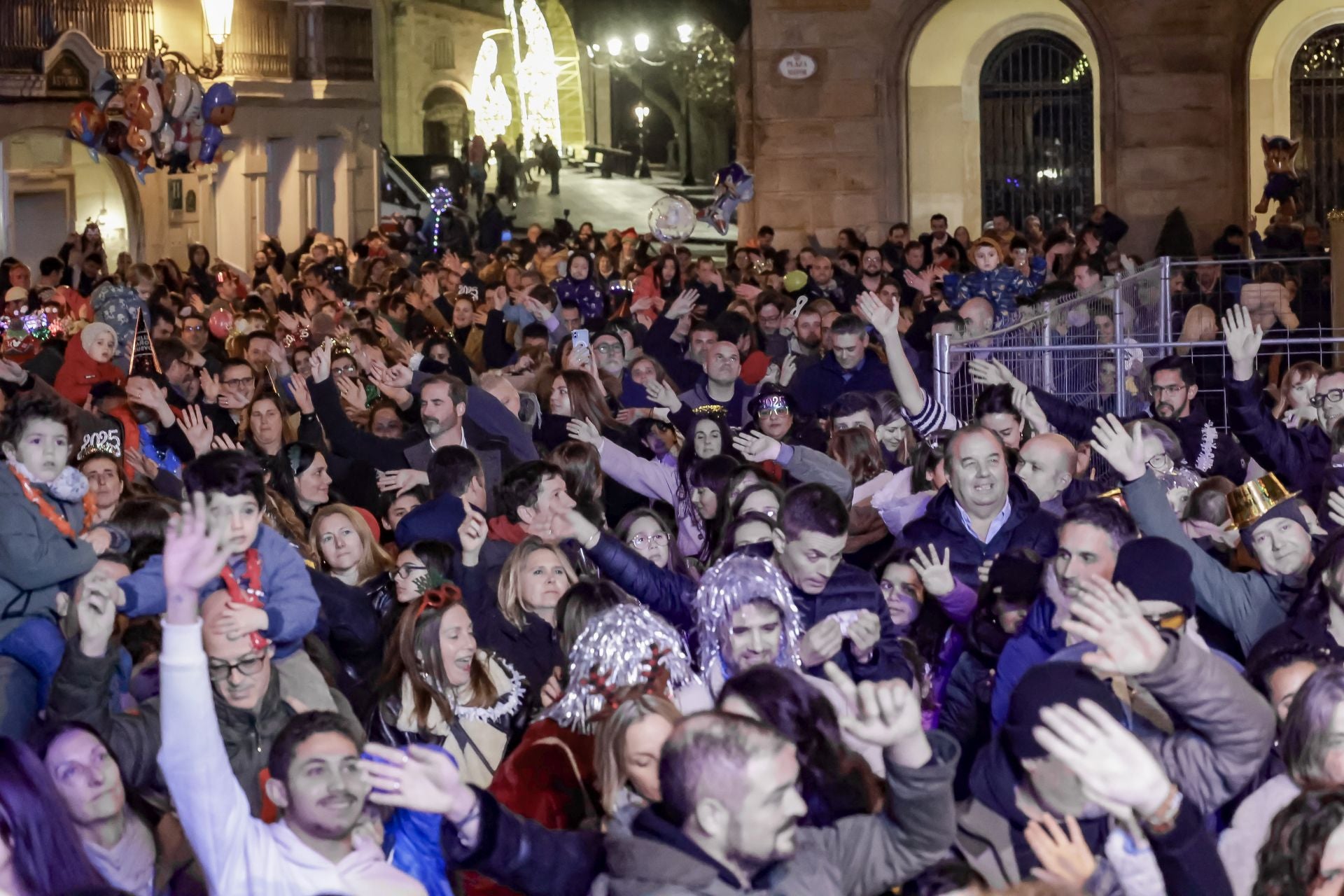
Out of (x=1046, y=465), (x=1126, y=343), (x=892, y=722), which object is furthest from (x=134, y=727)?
→ (x=1126, y=343)

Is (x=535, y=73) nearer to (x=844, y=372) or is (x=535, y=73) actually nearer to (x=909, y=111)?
(x=909, y=111)

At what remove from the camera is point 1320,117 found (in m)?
27.5

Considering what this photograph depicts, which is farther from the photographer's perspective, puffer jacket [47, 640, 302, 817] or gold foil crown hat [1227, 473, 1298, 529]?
gold foil crown hat [1227, 473, 1298, 529]

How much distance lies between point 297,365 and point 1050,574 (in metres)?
7.93

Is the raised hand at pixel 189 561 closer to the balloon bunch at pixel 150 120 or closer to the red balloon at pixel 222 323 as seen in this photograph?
the red balloon at pixel 222 323

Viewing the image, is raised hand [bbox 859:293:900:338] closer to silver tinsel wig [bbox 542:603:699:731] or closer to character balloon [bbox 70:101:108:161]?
silver tinsel wig [bbox 542:603:699:731]

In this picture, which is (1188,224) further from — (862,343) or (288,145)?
(862,343)

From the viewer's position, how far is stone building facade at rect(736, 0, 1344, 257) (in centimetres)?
2592

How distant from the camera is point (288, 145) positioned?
3023 cm

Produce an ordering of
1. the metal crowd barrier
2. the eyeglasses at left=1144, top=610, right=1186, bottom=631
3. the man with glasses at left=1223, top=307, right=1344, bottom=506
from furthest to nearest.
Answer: the metal crowd barrier
the man with glasses at left=1223, top=307, right=1344, bottom=506
the eyeglasses at left=1144, top=610, right=1186, bottom=631

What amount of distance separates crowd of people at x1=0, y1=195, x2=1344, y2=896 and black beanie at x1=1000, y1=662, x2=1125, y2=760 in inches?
0.6

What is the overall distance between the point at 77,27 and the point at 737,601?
70.2 feet

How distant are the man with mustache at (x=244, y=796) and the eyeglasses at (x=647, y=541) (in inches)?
119

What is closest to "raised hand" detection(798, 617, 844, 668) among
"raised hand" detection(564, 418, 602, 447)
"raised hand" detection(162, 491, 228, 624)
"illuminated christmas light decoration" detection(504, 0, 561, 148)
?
"raised hand" detection(162, 491, 228, 624)
